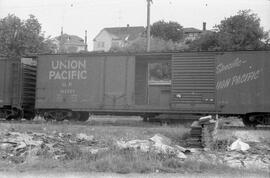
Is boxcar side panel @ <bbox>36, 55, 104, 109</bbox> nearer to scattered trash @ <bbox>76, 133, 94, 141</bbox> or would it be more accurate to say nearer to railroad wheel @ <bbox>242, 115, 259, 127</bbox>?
scattered trash @ <bbox>76, 133, 94, 141</bbox>

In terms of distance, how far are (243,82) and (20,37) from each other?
77.3 feet

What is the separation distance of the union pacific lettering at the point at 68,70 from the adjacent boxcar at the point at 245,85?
236 inches

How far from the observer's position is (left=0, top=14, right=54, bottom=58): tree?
33.3 metres

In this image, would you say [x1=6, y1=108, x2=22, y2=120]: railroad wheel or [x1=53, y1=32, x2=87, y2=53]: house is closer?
[x1=6, y1=108, x2=22, y2=120]: railroad wheel

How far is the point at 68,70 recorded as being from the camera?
1762 cm

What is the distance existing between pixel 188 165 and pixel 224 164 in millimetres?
856

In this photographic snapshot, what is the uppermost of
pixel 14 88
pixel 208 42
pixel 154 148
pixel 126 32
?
pixel 126 32

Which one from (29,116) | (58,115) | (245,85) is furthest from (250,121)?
(29,116)

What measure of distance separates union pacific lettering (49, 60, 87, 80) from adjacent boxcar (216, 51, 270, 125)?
5996 millimetres

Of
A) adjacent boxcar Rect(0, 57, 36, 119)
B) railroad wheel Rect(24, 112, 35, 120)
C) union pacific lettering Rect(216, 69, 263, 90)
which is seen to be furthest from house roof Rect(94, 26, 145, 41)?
union pacific lettering Rect(216, 69, 263, 90)

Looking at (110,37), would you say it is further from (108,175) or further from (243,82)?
(108,175)

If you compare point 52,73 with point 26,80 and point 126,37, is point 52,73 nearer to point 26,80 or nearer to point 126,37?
point 26,80

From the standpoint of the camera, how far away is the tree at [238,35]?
146ft

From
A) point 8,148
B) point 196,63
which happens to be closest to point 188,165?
point 8,148
